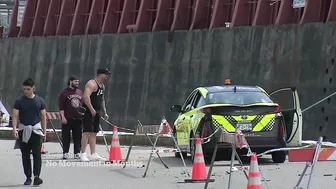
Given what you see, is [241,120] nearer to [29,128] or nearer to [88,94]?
[88,94]

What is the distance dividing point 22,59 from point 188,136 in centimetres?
2789

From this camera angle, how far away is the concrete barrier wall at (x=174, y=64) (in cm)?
2628

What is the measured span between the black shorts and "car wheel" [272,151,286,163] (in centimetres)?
347

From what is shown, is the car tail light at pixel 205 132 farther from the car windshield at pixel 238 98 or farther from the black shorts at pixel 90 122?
the black shorts at pixel 90 122

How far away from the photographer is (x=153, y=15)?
133ft

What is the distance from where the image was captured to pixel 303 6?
29.0 m

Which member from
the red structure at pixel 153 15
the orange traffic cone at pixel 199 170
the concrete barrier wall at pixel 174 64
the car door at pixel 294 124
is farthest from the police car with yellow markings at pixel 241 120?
the red structure at pixel 153 15

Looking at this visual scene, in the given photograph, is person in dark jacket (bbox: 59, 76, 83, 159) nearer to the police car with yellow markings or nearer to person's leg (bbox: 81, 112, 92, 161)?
person's leg (bbox: 81, 112, 92, 161)

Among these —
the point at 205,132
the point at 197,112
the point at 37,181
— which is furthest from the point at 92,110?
the point at 37,181

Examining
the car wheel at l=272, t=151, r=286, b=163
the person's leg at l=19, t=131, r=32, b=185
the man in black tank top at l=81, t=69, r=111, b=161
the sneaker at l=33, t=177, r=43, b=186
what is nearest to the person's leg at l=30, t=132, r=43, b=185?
the sneaker at l=33, t=177, r=43, b=186

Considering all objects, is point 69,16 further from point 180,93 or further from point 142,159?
point 142,159

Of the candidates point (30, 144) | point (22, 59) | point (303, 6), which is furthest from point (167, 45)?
point (30, 144)

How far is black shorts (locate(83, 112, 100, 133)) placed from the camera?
18.1m

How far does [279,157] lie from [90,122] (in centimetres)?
369
